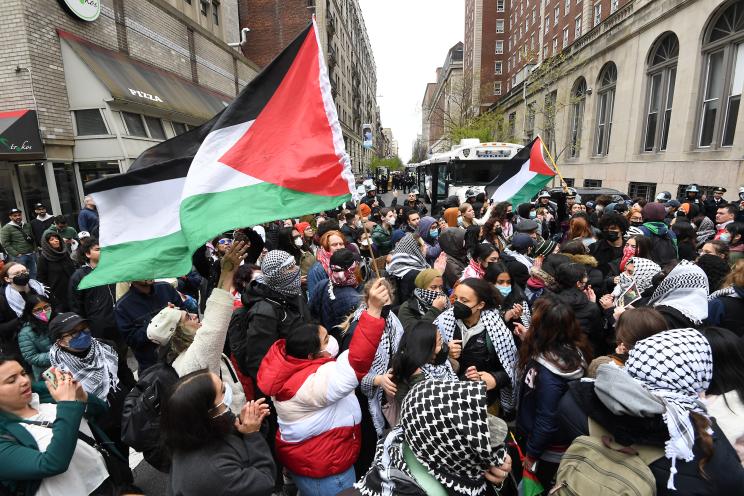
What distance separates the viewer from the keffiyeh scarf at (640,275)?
3.96 metres

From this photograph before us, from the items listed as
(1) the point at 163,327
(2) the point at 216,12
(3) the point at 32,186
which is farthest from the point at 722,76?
(2) the point at 216,12

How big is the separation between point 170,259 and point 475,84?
5839cm

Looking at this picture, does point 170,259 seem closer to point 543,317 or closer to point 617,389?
point 543,317

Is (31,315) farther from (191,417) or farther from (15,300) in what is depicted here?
(191,417)

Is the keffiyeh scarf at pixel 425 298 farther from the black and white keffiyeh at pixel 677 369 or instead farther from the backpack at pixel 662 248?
the backpack at pixel 662 248

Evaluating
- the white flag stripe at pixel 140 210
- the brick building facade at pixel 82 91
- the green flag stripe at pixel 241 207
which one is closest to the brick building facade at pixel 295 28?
the brick building facade at pixel 82 91

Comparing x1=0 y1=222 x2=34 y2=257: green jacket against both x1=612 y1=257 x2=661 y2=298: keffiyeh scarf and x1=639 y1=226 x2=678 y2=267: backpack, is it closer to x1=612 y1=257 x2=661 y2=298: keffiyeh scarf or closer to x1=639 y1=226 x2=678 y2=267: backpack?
x1=612 y1=257 x2=661 y2=298: keffiyeh scarf

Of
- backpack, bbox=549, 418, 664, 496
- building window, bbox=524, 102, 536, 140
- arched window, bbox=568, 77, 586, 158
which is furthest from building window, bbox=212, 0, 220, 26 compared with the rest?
building window, bbox=524, 102, 536, 140

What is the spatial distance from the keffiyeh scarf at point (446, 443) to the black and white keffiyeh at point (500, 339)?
120cm

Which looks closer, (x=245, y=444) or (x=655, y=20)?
(x=245, y=444)

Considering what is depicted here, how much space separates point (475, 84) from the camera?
54531 mm

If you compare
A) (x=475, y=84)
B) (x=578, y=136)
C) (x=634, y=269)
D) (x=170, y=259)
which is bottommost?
(x=634, y=269)

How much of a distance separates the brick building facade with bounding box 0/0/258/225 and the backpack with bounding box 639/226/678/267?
12.7 m

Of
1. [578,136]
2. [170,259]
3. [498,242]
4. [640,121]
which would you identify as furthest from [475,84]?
[170,259]
